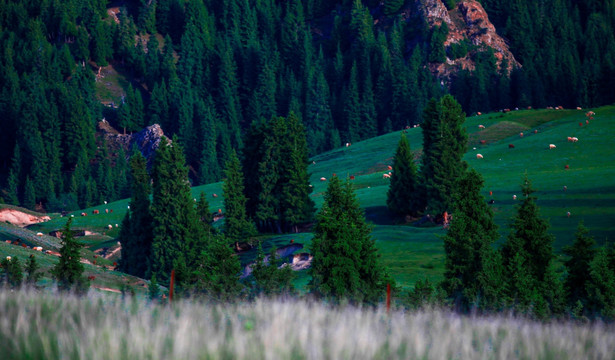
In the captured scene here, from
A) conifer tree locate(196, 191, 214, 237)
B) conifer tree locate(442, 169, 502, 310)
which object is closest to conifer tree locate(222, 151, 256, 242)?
conifer tree locate(196, 191, 214, 237)

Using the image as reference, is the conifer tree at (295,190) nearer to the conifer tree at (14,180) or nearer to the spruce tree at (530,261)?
the spruce tree at (530,261)

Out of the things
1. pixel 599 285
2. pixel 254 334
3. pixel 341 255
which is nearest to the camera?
pixel 254 334

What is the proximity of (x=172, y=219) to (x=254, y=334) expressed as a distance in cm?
6578

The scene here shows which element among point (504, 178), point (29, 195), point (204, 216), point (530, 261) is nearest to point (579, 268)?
point (530, 261)

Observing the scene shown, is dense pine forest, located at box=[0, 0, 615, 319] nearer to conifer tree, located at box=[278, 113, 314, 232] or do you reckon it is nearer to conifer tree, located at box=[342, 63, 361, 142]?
conifer tree, located at box=[278, 113, 314, 232]

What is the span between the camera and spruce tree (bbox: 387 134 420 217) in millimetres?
85256

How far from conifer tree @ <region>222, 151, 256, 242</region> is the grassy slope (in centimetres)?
592

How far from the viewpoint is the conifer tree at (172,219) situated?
71125mm

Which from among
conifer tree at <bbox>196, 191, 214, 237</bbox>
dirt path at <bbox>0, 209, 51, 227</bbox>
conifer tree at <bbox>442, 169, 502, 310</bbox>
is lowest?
conifer tree at <bbox>442, 169, 502, 310</bbox>

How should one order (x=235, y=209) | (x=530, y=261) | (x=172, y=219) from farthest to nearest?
1. (x=235, y=209)
2. (x=172, y=219)
3. (x=530, y=261)

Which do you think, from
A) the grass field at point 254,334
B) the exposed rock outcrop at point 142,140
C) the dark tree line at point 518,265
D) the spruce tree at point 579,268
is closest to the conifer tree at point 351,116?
the exposed rock outcrop at point 142,140

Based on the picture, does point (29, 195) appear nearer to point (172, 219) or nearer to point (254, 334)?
point (172, 219)

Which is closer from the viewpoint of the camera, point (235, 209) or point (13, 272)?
point (13, 272)

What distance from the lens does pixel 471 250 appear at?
34.8m
